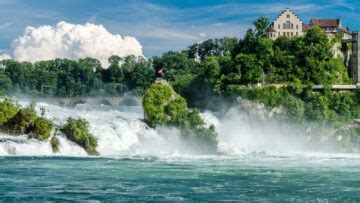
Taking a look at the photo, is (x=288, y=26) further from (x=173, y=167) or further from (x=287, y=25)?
(x=173, y=167)

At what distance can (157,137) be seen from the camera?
51.3m

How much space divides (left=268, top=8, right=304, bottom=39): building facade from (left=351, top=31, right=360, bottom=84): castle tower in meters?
7.61

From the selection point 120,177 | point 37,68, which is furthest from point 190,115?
point 37,68

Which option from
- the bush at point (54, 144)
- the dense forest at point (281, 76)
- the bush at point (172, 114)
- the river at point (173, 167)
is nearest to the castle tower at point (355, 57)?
the dense forest at point (281, 76)

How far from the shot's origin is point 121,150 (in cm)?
4738

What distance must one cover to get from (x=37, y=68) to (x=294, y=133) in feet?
199

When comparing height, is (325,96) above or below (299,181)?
above

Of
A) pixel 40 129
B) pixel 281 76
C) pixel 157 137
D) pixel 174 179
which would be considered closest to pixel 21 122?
pixel 40 129

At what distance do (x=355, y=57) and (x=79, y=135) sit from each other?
3689 cm

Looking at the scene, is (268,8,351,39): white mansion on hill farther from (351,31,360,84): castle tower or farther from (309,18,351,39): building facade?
(351,31,360,84): castle tower

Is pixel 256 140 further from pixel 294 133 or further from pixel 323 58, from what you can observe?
pixel 323 58

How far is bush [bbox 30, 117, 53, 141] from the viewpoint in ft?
141

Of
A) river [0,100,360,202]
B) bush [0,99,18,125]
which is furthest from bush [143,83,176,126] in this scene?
bush [0,99,18,125]

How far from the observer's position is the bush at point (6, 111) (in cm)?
4400
